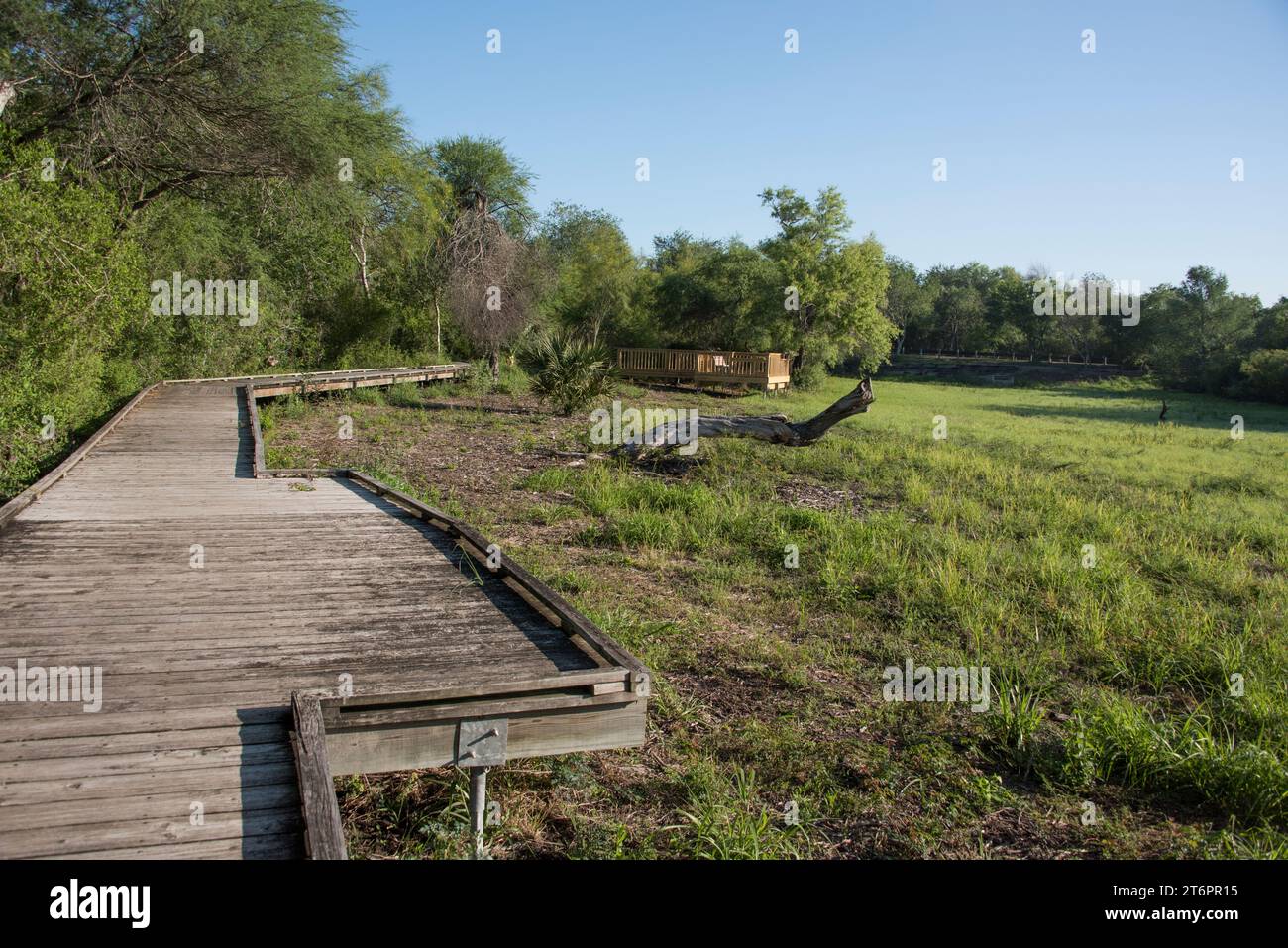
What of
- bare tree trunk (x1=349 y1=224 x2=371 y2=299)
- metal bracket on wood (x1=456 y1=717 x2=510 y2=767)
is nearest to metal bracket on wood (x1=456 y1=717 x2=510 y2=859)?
metal bracket on wood (x1=456 y1=717 x2=510 y2=767)

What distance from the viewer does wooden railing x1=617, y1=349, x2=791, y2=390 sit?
3038 centimetres

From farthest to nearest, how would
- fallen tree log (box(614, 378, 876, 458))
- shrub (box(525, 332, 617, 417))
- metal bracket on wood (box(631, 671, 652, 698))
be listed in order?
shrub (box(525, 332, 617, 417))
fallen tree log (box(614, 378, 876, 458))
metal bracket on wood (box(631, 671, 652, 698))

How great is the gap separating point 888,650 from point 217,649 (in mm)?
4385

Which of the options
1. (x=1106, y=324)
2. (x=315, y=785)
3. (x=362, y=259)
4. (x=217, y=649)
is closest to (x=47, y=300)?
(x=217, y=649)

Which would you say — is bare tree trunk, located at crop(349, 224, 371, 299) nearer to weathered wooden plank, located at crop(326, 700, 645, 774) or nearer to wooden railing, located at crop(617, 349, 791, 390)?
wooden railing, located at crop(617, 349, 791, 390)

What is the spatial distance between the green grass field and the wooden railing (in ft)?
54.3

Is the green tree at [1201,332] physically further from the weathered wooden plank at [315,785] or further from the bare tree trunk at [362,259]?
the weathered wooden plank at [315,785]

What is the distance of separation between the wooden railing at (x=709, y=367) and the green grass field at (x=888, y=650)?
54.3ft

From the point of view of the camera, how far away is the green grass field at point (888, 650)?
3.89m

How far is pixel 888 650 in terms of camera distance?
6031 mm

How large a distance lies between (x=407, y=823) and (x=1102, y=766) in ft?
11.9
